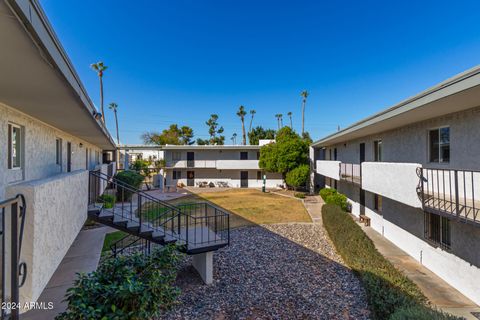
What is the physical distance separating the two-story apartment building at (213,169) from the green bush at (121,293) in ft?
79.7

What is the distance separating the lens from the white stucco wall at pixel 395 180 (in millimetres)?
7200

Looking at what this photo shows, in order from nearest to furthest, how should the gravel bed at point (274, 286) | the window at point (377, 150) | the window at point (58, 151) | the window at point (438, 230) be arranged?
1. the gravel bed at point (274, 286)
2. the window at point (438, 230)
3. the window at point (58, 151)
4. the window at point (377, 150)

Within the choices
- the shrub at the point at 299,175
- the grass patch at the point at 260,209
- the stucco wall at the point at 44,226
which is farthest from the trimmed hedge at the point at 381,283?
the shrub at the point at 299,175

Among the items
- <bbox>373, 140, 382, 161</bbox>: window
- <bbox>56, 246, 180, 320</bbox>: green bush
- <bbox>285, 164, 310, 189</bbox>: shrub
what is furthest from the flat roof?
<bbox>285, 164, 310, 189</bbox>: shrub

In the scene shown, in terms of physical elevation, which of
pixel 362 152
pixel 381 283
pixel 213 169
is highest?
pixel 362 152

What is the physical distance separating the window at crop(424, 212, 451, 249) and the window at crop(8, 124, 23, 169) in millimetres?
12373

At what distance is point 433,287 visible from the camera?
7012 mm

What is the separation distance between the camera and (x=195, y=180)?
1174 inches

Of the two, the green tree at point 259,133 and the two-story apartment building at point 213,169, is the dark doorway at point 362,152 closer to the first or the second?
the two-story apartment building at point 213,169

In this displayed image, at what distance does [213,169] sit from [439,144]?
2414 cm

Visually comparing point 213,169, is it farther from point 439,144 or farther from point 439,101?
point 439,101

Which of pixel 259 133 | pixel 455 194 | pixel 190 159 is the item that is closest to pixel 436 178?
pixel 455 194

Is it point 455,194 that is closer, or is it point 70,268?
point 455,194

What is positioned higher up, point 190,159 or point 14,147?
point 14,147
